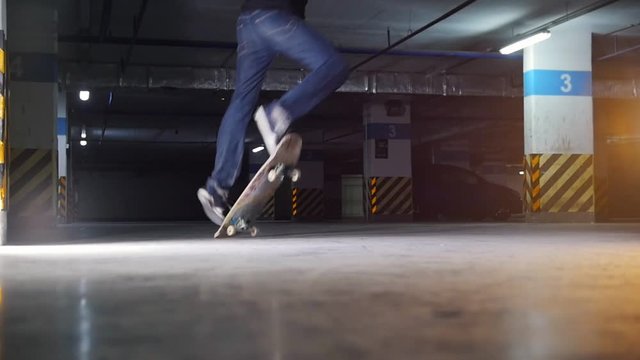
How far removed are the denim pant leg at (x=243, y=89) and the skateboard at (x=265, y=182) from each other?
1.14 feet

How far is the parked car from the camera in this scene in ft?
72.8

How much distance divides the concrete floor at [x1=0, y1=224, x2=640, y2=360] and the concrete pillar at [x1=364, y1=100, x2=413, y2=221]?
14438 mm

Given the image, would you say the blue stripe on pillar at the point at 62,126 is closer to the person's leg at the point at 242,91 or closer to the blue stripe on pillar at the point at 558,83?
the blue stripe on pillar at the point at 558,83

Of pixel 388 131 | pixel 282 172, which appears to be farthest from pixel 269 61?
pixel 388 131

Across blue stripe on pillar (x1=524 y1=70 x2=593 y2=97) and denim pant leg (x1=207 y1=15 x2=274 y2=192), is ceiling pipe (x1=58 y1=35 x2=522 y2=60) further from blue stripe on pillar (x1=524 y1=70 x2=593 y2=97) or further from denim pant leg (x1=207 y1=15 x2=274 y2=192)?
denim pant leg (x1=207 y1=15 x2=274 y2=192)

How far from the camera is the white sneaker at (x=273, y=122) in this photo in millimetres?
5234

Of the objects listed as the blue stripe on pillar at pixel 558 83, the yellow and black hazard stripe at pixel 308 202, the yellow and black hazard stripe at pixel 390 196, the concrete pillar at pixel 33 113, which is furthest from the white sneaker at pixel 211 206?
the yellow and black hazard stripe at pixel 308 202

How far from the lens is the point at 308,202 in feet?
88.8

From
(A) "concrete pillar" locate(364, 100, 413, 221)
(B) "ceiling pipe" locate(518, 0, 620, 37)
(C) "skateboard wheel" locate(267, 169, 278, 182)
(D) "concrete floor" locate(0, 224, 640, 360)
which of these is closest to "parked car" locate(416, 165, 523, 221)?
(A) "concrete pillar" locate(364, 100, 413, 221)

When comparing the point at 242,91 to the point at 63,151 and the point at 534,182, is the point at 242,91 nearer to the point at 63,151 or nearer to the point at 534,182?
the point at 534,182

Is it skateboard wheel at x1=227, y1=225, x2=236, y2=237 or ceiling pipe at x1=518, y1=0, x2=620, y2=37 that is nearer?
skateboard wheel at x1=227, y1=225, x2=236, y2=237

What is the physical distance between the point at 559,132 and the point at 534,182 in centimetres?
108

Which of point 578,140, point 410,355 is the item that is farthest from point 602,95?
point 410,355

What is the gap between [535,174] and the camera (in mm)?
12867
